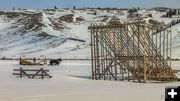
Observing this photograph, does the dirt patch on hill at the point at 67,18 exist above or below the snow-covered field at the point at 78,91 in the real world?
above

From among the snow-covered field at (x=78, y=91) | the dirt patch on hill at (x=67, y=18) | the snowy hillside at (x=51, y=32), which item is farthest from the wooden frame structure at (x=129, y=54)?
the dirt patch on hill at (x=67, y=18)

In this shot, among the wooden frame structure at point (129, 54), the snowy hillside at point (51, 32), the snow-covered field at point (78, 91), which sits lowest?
the snow-covered field at point (78, 91)

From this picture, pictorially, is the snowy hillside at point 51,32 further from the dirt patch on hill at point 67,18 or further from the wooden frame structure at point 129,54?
the wooden frame structure at point 129,54

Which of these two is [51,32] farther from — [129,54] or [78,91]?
[78,91]

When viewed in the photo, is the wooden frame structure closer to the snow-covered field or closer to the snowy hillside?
the snow-covered field

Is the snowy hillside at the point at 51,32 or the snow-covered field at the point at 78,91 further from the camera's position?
the snowy hillside at the point at 51,32

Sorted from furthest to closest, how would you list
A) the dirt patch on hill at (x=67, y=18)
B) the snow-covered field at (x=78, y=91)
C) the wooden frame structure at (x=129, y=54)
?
the dirt patch on hill at (x=67, y=18), the wooden frame structure at (x=129, y=54), the snow-covered field at (x=78, y=91)

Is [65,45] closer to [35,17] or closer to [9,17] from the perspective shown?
[35,17]

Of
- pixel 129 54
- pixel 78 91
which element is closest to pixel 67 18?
pixel 129 54

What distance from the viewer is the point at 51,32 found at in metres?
131

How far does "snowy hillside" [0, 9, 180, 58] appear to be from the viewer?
10911cm

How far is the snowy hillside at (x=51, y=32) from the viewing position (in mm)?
109113

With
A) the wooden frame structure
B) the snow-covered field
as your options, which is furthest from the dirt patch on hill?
the snow-covered field

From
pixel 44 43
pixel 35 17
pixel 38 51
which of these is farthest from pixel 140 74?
pixel 35 17
